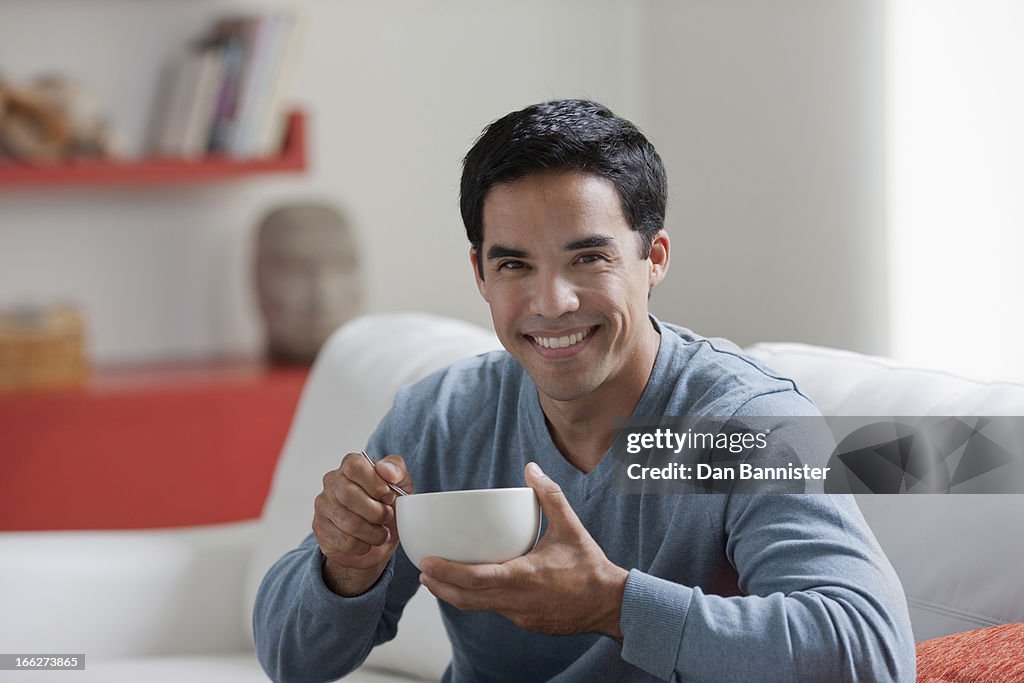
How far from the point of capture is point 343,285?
2891mm

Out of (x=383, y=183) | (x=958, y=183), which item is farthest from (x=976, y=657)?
(x=383, y=183)

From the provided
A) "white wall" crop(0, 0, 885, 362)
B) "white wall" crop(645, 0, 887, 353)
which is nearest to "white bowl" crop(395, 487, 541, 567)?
"white wall" crop(645, 0, 887, 353)

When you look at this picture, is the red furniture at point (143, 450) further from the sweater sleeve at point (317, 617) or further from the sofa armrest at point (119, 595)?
the sweater sleeve at point (317, 617)

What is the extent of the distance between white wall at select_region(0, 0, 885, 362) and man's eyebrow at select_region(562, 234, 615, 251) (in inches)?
71.4

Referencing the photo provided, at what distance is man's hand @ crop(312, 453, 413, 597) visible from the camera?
3.16 ft

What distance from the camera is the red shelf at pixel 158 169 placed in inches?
108

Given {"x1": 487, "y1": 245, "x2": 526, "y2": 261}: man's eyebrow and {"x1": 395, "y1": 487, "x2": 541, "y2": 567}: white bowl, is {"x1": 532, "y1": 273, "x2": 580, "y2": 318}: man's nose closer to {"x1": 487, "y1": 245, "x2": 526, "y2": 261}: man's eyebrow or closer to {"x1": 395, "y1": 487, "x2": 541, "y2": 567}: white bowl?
{"x1": 487, "y1": 245, "x2": 526, "y2": 261}: man's eyebrow

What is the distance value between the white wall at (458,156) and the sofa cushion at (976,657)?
1748 millimetres

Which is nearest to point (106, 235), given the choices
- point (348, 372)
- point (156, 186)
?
point (156, 186)

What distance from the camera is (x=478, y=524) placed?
2.76 feet

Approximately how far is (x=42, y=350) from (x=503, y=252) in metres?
1.93

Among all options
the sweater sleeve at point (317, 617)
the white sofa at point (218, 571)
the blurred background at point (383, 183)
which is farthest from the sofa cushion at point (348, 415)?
the blurred background at point (383, 183)

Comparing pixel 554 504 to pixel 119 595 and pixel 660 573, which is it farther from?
pixel 119 595

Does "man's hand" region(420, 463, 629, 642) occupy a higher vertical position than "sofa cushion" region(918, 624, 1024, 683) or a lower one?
higher
